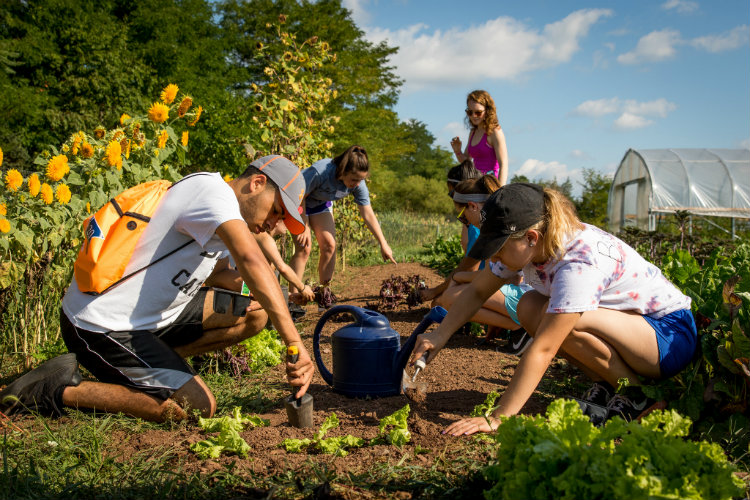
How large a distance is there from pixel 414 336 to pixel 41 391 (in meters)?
1.68

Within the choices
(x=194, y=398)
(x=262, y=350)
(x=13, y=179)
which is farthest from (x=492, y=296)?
(x=13, y=179)

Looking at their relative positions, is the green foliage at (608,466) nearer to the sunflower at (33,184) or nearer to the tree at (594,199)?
the sunflower at (33,184)

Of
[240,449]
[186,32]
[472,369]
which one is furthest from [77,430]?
[186,32]

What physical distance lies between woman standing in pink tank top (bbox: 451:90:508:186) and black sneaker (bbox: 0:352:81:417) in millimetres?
3604

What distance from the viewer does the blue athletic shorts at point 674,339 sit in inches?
94.1

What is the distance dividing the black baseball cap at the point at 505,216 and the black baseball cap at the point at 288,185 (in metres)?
0.82

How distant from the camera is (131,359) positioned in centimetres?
249

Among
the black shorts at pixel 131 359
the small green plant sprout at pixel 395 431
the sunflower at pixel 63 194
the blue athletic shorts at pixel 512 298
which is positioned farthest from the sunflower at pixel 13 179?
the blue athletic shorts at pixel 512 298

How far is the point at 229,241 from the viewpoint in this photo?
2.21 metres

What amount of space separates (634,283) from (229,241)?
1748 millimetres

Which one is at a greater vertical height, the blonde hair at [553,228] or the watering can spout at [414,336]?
Result: the blonde hair at [553,228]

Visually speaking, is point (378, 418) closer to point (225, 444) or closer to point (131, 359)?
point (225, 444)

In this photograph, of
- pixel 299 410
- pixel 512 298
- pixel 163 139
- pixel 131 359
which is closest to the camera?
pixel 299 410

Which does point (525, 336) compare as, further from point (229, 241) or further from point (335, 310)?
point (229, 241)
